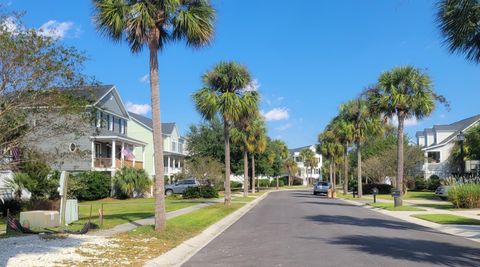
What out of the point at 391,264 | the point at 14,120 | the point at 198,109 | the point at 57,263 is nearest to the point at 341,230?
the point at 391,264

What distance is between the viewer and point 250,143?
5300 centimetres

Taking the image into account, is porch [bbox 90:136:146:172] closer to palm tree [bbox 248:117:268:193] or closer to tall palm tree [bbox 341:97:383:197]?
palm tree [bbox 248:117:268:193]

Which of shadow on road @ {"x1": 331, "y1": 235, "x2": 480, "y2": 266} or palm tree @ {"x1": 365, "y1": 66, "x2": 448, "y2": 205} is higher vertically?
palm tree @ {"x1": 365, "y1": 66, "x2": 448, "y2": 205}

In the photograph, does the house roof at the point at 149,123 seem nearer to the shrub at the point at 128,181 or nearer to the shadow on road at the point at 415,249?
the shrub at the point at 128,181

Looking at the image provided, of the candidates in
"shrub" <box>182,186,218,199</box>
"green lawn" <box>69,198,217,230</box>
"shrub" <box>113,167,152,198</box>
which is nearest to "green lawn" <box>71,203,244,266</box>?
"green lawn" <box>69,198,217,230</box>

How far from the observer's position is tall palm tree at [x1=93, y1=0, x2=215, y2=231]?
1605 centimetres

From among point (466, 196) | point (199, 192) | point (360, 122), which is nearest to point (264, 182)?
point (360, 122)

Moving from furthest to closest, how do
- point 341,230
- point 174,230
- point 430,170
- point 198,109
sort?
point 430,170
point 198,109
point 341,230
point 174,230

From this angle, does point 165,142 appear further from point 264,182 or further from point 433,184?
point 264,182

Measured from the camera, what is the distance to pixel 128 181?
45250 millimetres

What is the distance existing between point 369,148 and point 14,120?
222ft

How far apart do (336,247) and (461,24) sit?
20.9ft

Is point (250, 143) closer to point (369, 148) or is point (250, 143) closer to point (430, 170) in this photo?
point (430, 170)

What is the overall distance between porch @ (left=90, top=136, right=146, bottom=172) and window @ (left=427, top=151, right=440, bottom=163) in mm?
37260
